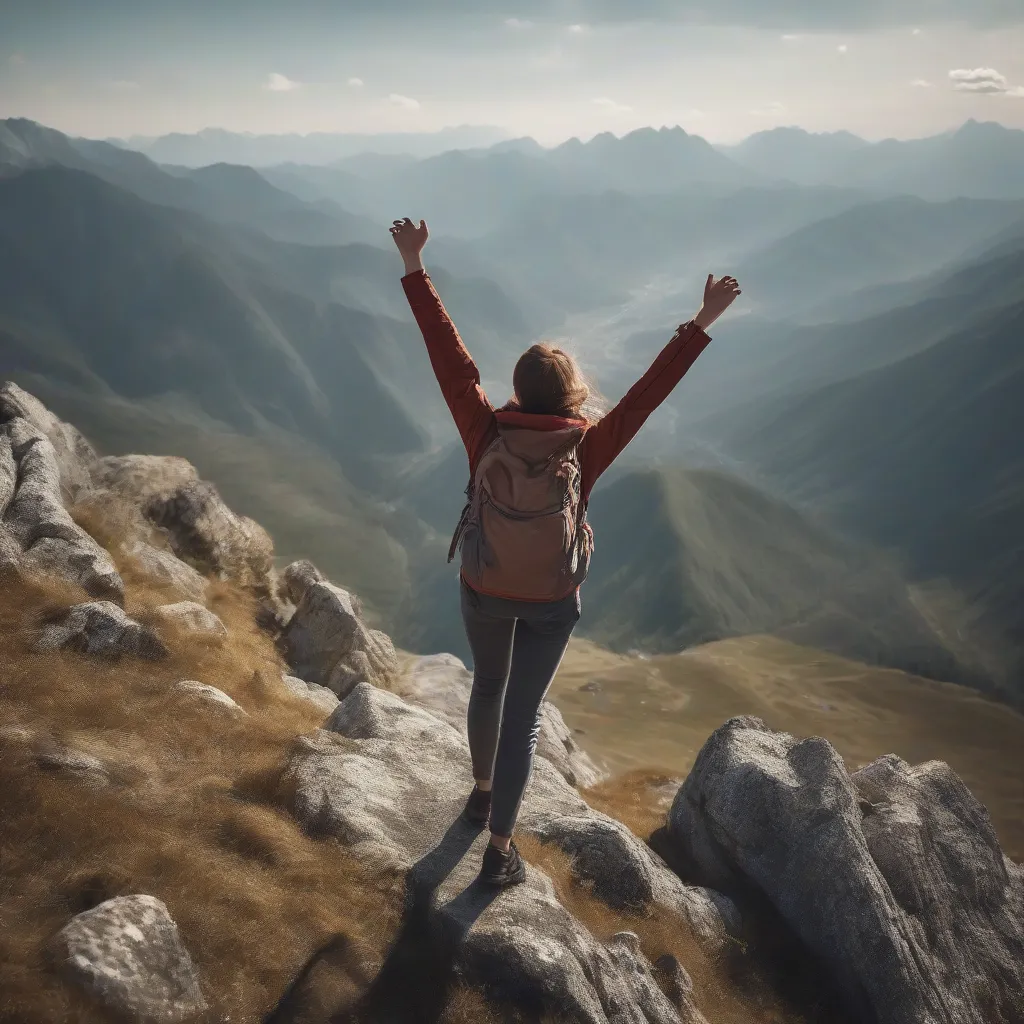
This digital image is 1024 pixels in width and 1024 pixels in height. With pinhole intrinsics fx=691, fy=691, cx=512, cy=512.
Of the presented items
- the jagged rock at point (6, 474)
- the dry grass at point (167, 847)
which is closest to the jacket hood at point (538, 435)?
the dry grass at point (167, 847)

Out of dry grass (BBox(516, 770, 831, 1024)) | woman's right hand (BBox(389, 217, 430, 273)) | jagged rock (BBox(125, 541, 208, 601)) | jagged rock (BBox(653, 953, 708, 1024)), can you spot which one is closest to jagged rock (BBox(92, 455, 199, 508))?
jagged rock (BBox(125, 541, 208, 601))

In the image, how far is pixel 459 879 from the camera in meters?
7.59

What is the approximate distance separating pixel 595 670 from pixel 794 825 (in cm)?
10394

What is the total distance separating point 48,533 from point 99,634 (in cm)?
488

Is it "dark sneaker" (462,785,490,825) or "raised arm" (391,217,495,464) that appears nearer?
"raised arm" (391,217,495,464)

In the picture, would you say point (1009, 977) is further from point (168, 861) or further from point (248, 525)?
point (248, 525)

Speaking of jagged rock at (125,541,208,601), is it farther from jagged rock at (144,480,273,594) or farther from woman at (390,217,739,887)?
woman at (390,217,739,887)

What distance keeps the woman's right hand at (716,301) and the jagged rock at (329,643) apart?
1511cm

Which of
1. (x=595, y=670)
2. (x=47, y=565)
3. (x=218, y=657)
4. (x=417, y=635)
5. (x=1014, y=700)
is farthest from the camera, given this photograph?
(x=417, y=635)

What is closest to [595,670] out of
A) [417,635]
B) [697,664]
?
[697,664]

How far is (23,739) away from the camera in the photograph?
7492mm

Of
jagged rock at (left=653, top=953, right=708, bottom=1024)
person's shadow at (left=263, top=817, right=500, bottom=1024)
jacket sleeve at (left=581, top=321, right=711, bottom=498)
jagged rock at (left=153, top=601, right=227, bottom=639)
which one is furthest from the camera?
jagged rock at (left=153, top=601, right=227, bottom=639)

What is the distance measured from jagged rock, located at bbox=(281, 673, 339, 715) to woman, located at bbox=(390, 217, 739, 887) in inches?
343

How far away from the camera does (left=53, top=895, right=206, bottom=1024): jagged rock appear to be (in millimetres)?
5191
